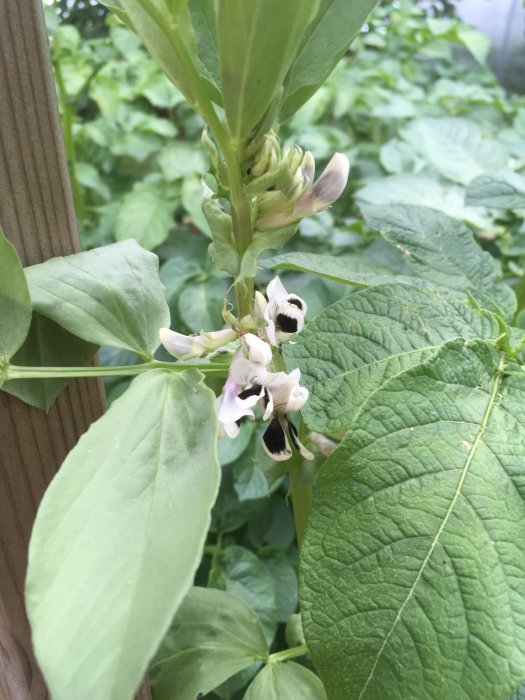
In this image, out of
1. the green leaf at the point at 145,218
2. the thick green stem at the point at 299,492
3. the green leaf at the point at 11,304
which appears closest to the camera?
A: the green leaf at the point at 11,304

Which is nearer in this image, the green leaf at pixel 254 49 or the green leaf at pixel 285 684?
the green leaf at pixel 254 49

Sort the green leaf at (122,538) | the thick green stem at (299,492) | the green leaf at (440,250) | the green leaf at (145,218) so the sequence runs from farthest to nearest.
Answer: the green leaf at (145,218)
the green leaf at (440,250)
the thick green stem at (299,492)
the green leaf at (122,538)

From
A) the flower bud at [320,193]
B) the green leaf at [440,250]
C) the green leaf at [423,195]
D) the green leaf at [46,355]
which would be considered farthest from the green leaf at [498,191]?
the green leaf at [46,355]

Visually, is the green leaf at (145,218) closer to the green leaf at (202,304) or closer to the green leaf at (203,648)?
the green leaf at (202,304)

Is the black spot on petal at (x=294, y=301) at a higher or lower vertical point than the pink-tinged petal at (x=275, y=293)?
lower

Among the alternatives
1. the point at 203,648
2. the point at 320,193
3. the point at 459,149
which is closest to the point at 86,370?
the point at 320,193

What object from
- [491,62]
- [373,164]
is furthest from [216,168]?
[491,62]

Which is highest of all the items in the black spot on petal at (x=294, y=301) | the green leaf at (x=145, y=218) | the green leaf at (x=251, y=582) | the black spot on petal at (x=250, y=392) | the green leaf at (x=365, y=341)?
the black spot on petal at (x=294, y=301)

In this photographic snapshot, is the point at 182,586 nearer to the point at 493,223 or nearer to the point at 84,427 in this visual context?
the point at 84,427
